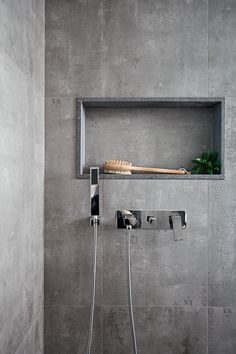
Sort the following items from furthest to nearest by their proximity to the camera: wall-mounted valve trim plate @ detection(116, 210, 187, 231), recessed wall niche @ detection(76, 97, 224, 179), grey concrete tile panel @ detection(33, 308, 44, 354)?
recessed wall niche @ detection(76, 97, 224, 179), wall-mounted valve trim plate @ detection(116, 210, 187, 231), grey concrete tile panel @ detection(33, 308, 44, 354)

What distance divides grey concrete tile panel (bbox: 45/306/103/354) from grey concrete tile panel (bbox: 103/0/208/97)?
120 centimetres

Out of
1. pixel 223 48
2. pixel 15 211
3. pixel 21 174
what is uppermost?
pixel 223 48

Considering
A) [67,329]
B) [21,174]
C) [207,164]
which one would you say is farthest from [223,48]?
[67,329]

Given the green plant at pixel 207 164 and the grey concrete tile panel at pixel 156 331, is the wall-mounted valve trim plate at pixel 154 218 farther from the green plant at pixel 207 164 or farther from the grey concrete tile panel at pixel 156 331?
the grey concrete tile panel at pixel 156 331

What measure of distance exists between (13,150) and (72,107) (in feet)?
2.14

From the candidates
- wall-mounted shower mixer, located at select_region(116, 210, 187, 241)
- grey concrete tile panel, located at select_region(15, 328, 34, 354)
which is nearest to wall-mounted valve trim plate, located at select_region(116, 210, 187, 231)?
wall-mounted shower mixer, located at select_region(116, 210, 187, 241)

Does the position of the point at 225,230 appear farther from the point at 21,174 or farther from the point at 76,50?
the point at 76,50

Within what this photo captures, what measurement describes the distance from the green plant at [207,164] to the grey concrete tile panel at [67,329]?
982 millimetres

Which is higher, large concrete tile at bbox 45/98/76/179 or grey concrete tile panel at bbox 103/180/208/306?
large concrete tile at bbox 45/98/76/179

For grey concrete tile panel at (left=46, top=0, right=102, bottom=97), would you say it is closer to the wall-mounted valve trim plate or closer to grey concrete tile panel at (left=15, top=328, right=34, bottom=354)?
the wall-mounted valve trim plate

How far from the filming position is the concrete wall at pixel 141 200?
1985mm

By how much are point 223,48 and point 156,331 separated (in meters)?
1.56

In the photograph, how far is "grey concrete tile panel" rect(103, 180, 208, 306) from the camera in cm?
199

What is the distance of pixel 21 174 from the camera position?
1.55 metres
